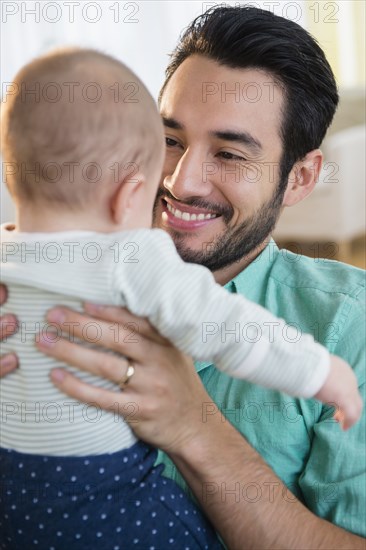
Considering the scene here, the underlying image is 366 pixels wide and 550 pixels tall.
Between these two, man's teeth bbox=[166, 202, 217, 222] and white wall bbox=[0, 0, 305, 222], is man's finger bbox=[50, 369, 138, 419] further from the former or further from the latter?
white wall bbox=[0, 0, 305, 222]

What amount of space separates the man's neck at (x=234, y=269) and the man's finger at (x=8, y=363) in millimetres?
734

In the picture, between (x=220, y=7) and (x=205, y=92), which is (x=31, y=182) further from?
A: (x=220, y=7)

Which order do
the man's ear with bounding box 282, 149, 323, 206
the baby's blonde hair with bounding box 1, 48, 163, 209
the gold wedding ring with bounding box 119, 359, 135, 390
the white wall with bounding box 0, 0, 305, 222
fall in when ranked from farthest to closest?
the white wall with bounding box 0, 0, 305, 222
the man's ear with bounding box 282, 149, 323, 206
the gold wedding ring with bounding box 119, 359, 135, 390
the baby's blonde hair with bounding box 1, 48, 163, 209

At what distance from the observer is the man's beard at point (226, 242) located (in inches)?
69.8

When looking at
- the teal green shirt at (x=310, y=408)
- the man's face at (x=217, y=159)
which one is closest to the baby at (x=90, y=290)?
the teal green shirt at (x=310, y=408)

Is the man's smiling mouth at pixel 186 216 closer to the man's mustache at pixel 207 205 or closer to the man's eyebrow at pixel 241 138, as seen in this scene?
the man's mustache at pixel 207 205

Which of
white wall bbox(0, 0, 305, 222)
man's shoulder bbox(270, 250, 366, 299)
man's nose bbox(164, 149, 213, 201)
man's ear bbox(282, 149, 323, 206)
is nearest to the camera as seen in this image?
man's shoulder bbox(270, 250, 366, 299)

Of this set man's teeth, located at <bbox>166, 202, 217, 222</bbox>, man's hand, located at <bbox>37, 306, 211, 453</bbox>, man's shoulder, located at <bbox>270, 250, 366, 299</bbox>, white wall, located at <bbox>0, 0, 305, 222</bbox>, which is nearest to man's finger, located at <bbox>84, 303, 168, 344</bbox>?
man's hand, located at <bbox>37, 306, 211, 453</bbox>

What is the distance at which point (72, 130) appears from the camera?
1.08 metres

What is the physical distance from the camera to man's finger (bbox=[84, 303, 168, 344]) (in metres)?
1.14

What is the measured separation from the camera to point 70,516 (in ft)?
3.84

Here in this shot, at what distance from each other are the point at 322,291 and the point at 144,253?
1.94 feet

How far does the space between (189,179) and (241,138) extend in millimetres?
140

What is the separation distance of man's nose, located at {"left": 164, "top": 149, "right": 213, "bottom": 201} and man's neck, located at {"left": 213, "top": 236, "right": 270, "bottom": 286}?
0.54ft
